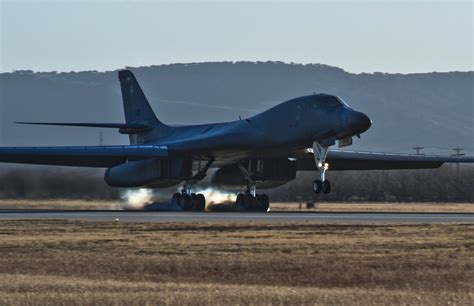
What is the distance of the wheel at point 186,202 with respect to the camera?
158 ft

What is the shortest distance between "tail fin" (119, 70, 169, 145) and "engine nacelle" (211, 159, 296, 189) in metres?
→ 5.86

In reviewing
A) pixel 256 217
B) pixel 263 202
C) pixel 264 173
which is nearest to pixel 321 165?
pixel 256 217

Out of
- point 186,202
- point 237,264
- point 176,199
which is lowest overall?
point 237,264

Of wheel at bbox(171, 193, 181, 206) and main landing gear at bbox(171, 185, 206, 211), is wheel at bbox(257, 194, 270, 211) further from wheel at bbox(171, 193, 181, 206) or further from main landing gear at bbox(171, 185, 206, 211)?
wheel at bbox(171, 193, 181, 206)

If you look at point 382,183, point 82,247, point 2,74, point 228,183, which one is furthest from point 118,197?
point 2,74

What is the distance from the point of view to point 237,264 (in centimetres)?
2353

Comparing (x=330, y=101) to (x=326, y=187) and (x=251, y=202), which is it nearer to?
(x=326, y=187)

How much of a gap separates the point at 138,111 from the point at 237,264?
111ft

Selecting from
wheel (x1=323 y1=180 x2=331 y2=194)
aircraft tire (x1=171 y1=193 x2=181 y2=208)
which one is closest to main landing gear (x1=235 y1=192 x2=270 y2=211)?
aircraft tire (x1=171 y1=193 x2=181 y2=208)

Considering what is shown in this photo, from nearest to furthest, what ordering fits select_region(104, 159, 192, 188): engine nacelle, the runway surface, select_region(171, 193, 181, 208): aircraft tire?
the runway surface → select_region(171, 193, 181, 208): aircraft tire → select_region(104, 159, 192, 188): engine nacelle

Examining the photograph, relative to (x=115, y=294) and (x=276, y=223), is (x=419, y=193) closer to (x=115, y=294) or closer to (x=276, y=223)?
(x=276, y=223)

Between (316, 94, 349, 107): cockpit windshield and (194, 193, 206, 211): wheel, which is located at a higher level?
(316, 94, 349, 107): cockpit windshield

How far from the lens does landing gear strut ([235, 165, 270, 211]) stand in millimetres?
48000

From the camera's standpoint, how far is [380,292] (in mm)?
18969
